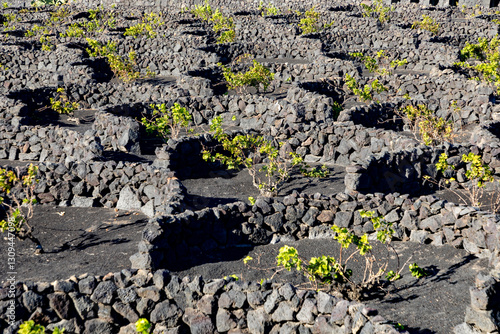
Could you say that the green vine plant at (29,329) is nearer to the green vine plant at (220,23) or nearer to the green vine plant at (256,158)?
the green vine plant at (256,158)

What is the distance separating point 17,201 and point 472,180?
31.5 ft

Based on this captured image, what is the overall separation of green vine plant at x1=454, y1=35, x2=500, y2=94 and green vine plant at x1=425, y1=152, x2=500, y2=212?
9.61 m

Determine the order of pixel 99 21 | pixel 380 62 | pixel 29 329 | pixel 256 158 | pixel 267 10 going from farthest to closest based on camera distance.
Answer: pixel 267 10, pixel 99 21, pixel 380 62, pixel 256 158, pixel 29 329

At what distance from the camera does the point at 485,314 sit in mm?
7113

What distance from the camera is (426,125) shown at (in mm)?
17000

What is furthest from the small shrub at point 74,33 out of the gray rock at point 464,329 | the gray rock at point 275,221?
the gray rock at point 464,329

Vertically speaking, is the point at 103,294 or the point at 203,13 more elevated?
the point at 103,294

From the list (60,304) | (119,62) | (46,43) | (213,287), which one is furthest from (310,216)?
(46,43)

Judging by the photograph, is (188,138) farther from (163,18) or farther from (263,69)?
(163,18)

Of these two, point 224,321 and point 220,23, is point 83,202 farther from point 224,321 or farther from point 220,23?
point 220,23

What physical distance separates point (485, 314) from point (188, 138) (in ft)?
32.0

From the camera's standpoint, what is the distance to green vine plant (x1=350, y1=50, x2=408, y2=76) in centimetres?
2615

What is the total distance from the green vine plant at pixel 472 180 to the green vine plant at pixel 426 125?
2.28 metres

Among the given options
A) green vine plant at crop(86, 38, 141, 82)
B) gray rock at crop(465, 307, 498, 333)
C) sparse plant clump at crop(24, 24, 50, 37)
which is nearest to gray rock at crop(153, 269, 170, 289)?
gray rock at crop(465, 307, 498, 333)
